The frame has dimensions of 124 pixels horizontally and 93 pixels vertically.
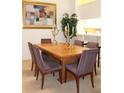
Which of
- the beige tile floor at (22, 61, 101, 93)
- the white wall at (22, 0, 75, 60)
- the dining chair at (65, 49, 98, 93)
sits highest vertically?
the white wall at (22, 0, 75, 60)

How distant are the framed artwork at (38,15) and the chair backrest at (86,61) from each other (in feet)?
11.2

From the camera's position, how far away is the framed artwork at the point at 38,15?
18.4 ft

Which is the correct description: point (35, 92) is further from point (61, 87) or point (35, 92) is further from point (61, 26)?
point (61, 26)

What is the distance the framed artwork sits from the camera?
18.4 feet

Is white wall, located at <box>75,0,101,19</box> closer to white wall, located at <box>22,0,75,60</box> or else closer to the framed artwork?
white wall, located at <box>22,0,75,60</box>

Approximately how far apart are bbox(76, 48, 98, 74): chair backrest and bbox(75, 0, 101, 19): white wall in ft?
9.62

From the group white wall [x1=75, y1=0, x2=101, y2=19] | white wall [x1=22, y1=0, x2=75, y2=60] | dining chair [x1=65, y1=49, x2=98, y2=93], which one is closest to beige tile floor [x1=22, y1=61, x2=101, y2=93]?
dining chair [x1=65, y1=49, x2=98, y2=93]

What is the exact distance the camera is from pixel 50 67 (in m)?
3.12

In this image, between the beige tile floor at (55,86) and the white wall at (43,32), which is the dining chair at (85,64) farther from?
the white wall at (43,32)

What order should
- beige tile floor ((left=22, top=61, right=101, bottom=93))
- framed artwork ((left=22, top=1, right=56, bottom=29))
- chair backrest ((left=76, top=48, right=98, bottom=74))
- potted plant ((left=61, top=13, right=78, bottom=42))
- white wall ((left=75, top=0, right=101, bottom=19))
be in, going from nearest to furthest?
chair backrest ((left=76, top=48, right=98, bottom=74)) < beige tile floor ((left=22, top=61, right=101, bottom=93)) < white wall ((left=75, top=0, right=101, bottom=19)) < framed artwork ((left=22, top=1, right=56, bottom=29)) < potted plant ((left=61, top=13, right=78, bottom=42))

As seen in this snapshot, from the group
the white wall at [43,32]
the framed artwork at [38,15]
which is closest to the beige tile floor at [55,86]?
A: the white wall at [43,32]
